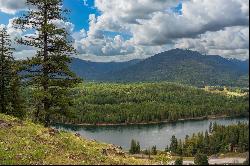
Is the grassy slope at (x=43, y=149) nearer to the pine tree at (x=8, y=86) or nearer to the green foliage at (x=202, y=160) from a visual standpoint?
the green foliage at (x=202, y=160)

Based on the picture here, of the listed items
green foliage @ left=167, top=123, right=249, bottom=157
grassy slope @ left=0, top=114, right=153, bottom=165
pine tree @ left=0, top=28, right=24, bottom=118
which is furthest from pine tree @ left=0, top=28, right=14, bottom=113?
green foliage @ left=167, top=123, right=249, bottom=157

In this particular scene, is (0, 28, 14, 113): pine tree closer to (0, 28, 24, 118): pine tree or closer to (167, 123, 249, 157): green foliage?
(0, 28, 24, 118): pine tree

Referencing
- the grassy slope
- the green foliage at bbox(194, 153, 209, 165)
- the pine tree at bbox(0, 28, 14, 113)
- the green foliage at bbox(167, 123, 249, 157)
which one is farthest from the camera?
the green foliage at bbox(167, 123, 249, 157)

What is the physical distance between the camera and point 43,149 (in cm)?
2361

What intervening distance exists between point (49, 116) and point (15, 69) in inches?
225

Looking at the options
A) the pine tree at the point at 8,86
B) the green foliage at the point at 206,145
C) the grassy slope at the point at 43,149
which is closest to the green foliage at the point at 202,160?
the grassy slope at the point at 43,149

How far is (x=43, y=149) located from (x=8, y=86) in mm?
51174

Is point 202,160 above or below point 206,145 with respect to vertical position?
above

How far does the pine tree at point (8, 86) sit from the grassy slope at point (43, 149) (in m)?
35.0

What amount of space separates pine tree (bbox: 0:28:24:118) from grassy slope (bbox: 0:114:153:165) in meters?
35.0

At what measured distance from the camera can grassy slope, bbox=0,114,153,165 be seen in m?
20.5

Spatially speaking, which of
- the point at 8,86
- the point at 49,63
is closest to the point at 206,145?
the point at 8,86

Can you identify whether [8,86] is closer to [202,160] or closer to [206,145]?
[202,160]

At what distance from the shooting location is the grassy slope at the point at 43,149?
67.1 ft
